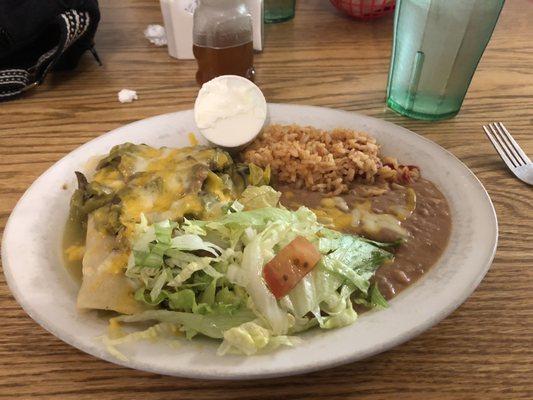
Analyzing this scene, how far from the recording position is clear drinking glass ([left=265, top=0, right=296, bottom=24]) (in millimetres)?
2555

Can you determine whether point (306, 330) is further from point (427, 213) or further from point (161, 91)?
point (161, 91)

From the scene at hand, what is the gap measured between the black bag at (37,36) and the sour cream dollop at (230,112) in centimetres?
73

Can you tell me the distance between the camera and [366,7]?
2.49 metres

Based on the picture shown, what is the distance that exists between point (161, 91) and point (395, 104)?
3.03 ft

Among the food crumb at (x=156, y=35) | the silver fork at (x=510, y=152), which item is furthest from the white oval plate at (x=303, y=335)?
the food crumb at (x=156, y=35)

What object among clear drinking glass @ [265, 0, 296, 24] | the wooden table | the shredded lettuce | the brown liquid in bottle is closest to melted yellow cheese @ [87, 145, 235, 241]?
the shredded lettuce

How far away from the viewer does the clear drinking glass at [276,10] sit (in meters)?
2.55

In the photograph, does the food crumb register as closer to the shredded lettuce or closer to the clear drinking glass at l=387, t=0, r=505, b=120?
the clear drinking glass at l=387, t=0, r=505, b=120

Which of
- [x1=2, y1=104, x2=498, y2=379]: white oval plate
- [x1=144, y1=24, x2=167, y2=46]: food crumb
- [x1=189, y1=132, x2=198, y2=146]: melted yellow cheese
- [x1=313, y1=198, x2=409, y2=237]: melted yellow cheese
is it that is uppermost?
[x1=2, y1=104, x2=498, y2=379]: white oval plate

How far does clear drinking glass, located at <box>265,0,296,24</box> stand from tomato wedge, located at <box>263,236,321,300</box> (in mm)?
1817

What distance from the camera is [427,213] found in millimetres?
1290

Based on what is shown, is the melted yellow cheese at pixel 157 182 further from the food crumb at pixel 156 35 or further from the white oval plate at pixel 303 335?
the food crumb at pixel 156 35

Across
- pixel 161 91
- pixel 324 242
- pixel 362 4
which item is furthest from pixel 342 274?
pixel 362 4

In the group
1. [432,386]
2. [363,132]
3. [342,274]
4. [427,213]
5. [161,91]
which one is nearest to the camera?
[432,386]
